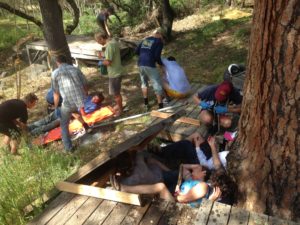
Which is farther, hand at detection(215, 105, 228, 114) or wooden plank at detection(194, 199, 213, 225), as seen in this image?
hand at detection(215, 105, 228, 114)

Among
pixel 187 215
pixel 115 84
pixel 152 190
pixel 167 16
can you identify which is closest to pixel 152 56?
pixel 115 84

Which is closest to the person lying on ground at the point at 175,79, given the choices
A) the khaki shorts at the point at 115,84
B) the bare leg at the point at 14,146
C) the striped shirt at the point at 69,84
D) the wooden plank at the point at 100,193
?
the khaki shorts at the point at 115,84

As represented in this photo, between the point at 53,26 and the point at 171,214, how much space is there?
607 cm

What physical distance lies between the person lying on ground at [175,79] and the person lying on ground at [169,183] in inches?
99.8

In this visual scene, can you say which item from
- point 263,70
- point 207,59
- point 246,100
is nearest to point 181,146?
point 246,100

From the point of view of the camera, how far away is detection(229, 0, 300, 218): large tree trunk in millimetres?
2596

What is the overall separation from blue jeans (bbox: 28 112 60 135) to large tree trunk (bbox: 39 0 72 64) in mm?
1622

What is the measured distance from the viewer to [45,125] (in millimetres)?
7219

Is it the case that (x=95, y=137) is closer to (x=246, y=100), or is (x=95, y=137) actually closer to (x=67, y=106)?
(x=67, y=106)

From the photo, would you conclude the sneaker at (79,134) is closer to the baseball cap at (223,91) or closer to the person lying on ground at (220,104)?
the person lying on ground at (220,104)

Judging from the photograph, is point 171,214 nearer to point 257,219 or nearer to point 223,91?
point 257,219

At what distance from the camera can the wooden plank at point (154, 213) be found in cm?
307

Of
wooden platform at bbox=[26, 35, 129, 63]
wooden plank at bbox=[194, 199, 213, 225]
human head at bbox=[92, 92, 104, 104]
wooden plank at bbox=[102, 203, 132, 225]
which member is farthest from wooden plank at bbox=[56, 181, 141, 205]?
wooden platform at bbox=[26, 35, 129, 63]

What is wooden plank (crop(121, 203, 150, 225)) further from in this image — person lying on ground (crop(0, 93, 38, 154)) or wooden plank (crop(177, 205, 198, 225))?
person lying on ground (crop(0, 93, 38, 154))
